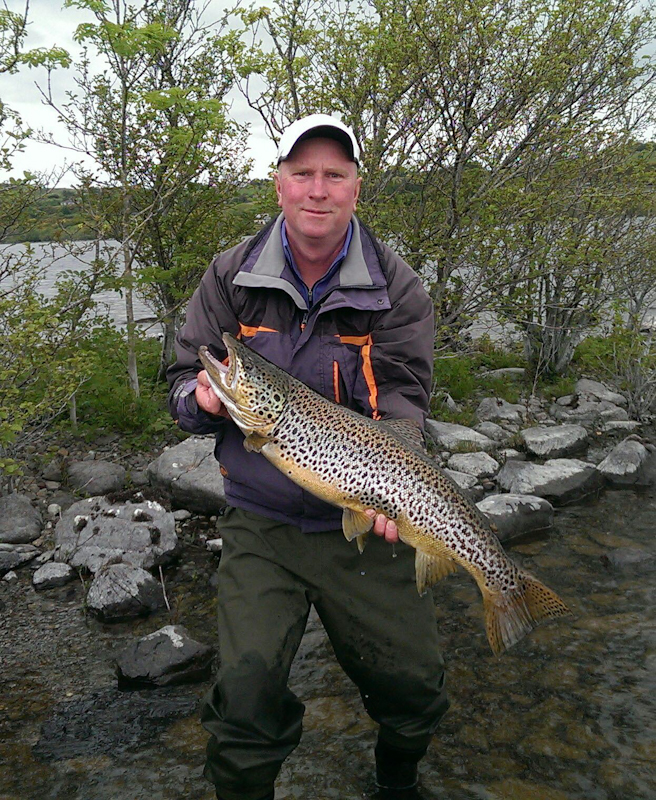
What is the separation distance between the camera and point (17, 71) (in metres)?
8.07

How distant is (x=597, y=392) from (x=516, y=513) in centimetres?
642

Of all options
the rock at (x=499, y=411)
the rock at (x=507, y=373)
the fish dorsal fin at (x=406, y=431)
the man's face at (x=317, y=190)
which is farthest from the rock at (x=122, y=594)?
the rock at (x=507, y=373)

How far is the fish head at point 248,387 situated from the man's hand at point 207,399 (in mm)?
49

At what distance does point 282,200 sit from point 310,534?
1.80 meters

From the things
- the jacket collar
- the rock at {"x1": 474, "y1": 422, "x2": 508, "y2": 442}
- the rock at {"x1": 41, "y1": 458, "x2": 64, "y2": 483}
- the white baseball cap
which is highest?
the white baseball cap

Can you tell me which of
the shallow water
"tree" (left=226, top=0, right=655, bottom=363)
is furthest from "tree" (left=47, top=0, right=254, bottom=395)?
the shallow water

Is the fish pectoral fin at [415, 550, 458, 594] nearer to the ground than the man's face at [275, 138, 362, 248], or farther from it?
nearer to the ground

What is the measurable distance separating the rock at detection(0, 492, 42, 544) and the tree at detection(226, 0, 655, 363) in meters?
5.80

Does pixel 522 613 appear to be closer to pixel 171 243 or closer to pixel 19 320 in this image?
pixel 19 320

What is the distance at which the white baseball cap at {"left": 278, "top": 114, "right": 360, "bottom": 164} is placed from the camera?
363 cm

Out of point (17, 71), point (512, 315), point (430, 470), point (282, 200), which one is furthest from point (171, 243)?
point (430, 470)

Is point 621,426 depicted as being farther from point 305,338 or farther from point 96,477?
point 305,338

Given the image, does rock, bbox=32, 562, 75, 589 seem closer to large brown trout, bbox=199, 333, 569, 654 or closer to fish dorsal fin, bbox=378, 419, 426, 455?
large brown trout, bbox=199, 333, 569, 654

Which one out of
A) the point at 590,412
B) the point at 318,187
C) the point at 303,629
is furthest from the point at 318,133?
the point at 590,412
